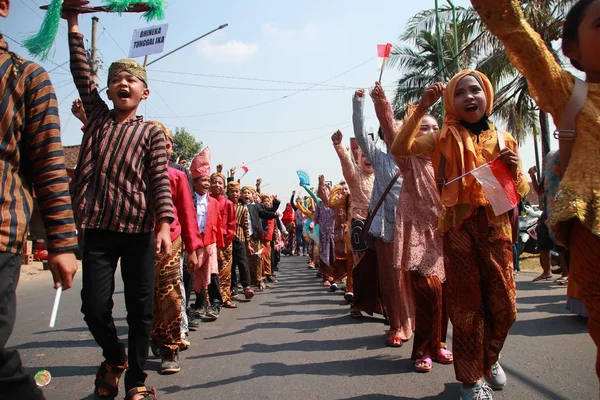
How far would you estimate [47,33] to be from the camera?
3172 millimetres

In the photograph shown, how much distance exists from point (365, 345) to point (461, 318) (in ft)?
6.23

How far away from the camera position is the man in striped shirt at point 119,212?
321 centimetres

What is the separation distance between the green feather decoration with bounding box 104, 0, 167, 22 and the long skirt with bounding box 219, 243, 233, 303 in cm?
480

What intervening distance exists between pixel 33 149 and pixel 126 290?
1.50 metres

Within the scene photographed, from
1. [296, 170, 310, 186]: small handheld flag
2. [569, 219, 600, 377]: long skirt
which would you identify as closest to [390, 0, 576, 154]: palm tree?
[296, 170, 310, 186]: small handheld flag

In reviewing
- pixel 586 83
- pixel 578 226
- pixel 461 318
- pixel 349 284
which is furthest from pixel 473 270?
pixel 349 284

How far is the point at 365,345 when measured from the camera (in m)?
5.00

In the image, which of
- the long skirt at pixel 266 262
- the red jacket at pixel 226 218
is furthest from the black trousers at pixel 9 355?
the long skirt at pixel 266 262

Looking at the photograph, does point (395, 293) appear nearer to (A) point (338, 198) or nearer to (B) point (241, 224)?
(A) point (338, 198)

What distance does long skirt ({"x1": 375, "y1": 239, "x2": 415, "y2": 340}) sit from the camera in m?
5.01

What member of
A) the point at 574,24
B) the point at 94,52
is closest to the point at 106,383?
the point at 574,24

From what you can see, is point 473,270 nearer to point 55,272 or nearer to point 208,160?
point 55,272

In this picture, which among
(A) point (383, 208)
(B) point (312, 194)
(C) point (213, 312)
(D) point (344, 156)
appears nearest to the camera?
(A) point (383, 208)

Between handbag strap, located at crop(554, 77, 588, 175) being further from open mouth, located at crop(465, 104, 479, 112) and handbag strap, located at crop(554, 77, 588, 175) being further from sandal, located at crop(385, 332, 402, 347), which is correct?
sandal, located at crop(385, 332, 402, 347)
